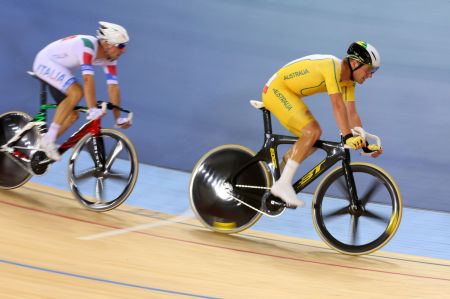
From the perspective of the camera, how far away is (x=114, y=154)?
434 cm

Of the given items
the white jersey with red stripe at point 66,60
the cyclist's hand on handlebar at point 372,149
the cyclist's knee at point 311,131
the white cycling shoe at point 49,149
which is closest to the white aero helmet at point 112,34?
the white jersey with red stripe at point 66,60

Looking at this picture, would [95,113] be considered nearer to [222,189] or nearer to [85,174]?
[85,174]

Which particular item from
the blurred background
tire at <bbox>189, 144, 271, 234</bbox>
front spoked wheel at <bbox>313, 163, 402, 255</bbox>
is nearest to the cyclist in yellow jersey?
front spoked wheel at <bbox>313, 163, 402, 255</bbox>

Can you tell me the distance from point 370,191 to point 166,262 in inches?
49.0

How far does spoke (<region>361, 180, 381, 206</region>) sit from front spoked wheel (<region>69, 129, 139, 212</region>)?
1374mm

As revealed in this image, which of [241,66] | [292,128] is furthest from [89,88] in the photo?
[241,66]

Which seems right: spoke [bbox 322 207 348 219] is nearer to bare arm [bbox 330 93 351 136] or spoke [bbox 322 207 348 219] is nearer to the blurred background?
bare arm [bbox 330 93 351 136]

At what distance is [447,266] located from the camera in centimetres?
429

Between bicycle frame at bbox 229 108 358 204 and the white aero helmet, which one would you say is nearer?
bicycle frame at bbox 229 108 358 204

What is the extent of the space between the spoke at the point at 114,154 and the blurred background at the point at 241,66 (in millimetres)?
1234

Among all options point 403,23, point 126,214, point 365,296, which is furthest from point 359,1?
point 365,296

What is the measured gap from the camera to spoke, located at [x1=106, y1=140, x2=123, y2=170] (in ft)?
14.1

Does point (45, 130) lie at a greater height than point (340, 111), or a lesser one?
lesser

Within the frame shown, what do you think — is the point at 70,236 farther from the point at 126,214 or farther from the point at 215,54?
the point at 215,54
